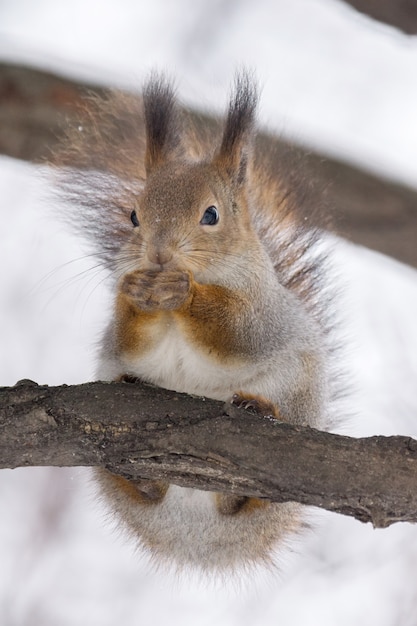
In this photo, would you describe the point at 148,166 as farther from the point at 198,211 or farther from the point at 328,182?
the point at 328,182

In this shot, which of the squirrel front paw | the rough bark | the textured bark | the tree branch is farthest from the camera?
the rough bark

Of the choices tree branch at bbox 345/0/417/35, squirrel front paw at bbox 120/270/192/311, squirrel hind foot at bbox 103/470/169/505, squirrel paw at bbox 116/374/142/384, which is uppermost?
tree branch at bbox 345/0/417/35

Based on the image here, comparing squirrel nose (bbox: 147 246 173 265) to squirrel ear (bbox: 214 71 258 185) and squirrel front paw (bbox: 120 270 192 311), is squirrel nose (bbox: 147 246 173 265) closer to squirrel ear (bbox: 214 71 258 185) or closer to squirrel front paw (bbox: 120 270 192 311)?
squirrel front paw (bbox: 120 270 192 311)

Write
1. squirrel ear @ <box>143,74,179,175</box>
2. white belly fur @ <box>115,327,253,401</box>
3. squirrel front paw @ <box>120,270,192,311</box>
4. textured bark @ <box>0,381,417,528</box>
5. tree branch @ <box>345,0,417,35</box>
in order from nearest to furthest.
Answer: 1. textured bark @ <box>0,381,417,528</box>
2. squirrel front paw @ <box>120,270,192,311</box>
3. white belly fur @ <box>115,327,253,401</box>
4. tree branch @ <box>345,0,417,35</box>
5. squirrel ear @ <box>143,74,179,175</box>

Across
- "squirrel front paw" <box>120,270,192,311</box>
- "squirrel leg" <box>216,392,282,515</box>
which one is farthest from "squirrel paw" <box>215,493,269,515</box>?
"squirrel front paw" <box>120,270,192,311</box>

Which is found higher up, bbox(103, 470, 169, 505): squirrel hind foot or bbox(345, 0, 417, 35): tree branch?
bbox(345, 0, 417, 35): tree branch

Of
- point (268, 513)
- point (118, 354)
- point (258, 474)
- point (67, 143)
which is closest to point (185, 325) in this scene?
point (118, 354)
